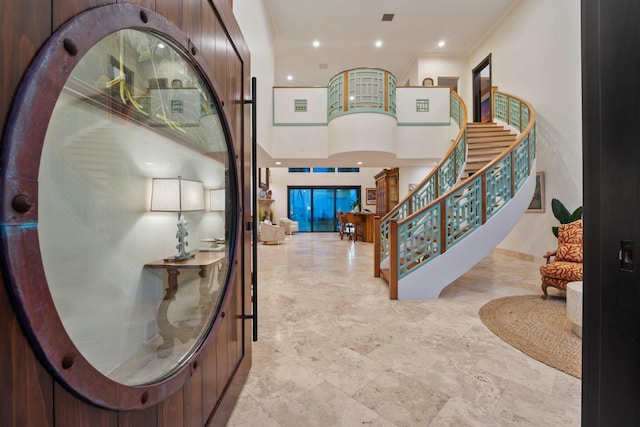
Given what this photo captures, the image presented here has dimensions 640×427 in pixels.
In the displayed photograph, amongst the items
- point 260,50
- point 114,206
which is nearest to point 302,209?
point 260,50

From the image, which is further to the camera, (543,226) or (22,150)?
(543,226)

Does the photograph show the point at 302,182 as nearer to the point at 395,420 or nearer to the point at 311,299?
the point at 311,299

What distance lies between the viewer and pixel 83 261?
0.60m

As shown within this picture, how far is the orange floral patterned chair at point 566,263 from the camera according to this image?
2924mm

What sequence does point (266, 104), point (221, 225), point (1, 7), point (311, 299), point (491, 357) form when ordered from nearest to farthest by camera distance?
point (1, 7)
point (221, 225)
point (491, 357)
point (311, 299)
point (266, 104)

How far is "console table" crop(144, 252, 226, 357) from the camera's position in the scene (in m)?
0.87

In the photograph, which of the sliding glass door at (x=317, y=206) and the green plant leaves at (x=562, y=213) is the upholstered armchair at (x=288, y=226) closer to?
the sliding glass door at (x=317, y=206)

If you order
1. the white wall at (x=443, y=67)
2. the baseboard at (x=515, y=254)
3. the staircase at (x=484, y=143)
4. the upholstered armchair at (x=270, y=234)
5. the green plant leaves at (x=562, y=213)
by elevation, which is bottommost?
the baseboard at (x=515, y=254)

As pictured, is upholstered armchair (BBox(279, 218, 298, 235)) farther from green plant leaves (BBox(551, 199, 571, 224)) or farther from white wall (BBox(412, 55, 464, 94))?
green plant leaves (BBox(551, 199, 571, 224))

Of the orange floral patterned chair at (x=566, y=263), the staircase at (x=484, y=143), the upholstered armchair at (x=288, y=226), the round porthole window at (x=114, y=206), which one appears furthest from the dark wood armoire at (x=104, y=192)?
the upholstered armchair at (x=288, y=226)

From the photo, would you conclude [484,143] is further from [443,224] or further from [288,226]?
[288,226]

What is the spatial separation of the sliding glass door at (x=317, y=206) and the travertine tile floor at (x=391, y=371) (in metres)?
10.00

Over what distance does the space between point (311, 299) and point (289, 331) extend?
85 centimetres

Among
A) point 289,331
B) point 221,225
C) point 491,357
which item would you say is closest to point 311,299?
point 289,331
